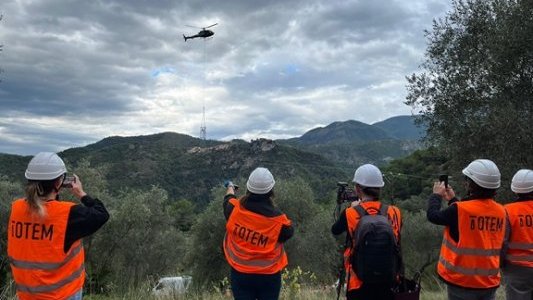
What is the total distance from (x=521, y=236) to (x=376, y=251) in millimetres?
1926

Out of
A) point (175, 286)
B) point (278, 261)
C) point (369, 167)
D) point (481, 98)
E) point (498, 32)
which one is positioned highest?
point (498, 32)

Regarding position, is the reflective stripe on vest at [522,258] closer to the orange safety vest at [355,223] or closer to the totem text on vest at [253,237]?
the orange safety vest at [355,223]

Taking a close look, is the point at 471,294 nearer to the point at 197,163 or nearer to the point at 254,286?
the point at 254,286

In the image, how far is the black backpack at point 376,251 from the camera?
181 inches

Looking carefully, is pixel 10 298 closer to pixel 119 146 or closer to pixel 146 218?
pixel 146 218

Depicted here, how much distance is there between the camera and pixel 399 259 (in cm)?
478

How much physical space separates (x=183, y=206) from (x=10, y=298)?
60.4 m

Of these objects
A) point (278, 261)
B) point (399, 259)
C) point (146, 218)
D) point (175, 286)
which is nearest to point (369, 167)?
point (399, 259)

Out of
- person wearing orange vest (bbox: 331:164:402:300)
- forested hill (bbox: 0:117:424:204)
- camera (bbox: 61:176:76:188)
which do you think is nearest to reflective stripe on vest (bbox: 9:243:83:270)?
camera (bbox: 61:176:76:188)

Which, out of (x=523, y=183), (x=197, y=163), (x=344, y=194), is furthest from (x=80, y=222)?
(x=197, y=163)

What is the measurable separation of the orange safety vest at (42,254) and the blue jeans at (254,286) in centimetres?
191

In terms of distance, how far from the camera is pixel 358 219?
4.83 meters

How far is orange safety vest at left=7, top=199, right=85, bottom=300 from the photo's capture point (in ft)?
13.0

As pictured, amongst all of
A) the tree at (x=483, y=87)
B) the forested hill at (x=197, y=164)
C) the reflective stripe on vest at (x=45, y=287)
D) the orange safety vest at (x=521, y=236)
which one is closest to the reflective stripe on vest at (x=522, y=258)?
the orange safety vest at (x=521, y=236)
